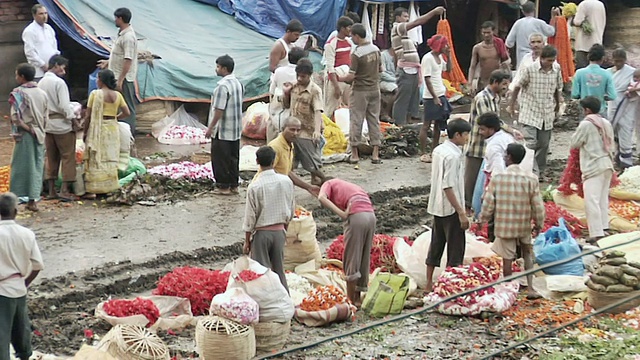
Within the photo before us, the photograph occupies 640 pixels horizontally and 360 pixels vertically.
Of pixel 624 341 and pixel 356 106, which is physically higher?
pixel 356 106

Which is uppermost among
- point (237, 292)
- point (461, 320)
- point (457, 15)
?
point (457, 15)

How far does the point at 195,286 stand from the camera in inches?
374

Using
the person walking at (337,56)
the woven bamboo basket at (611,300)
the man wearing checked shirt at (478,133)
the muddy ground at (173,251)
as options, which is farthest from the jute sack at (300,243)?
the person walking at (337,56)

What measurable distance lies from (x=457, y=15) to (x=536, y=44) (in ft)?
26.6

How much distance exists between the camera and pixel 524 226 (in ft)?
32.0

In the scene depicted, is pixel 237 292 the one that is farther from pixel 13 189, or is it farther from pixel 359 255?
pixel 13 189

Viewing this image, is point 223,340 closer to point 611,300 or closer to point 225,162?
point 611,300

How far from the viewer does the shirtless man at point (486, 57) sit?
1584 centimetres

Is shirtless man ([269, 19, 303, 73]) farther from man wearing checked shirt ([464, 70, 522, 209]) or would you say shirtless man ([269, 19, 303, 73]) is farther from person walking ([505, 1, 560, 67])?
person walking ([505, 1, 560, 67])

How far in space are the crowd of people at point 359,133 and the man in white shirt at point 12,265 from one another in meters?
0.02

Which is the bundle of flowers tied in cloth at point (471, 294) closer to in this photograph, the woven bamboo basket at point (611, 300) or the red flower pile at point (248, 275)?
the woven bamboo basket at point (611, 300)

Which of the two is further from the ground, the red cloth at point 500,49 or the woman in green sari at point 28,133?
the red cloth at point 500,49

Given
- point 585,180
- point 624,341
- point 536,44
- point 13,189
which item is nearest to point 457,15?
point 536,44

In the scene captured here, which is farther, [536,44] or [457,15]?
[457,15]
